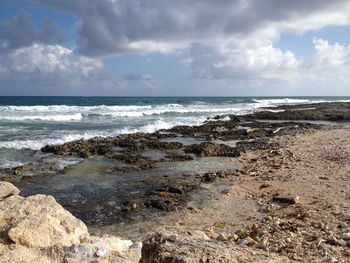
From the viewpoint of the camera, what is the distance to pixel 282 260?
101 inches

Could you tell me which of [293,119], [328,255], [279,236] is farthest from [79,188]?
[293,119]

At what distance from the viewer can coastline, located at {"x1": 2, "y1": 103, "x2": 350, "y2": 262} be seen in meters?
4.35

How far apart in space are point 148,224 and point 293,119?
23469 mm

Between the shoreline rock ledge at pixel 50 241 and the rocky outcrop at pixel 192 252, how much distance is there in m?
0.28

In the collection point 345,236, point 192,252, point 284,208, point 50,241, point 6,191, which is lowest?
point 284,208

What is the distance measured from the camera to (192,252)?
2555mm

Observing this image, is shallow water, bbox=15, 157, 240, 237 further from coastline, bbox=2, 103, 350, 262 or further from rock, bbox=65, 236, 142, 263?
rock, bbox=65, 236, 142, 263

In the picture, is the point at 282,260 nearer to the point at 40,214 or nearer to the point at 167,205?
the point at 40,214

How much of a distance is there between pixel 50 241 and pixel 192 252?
181 cm

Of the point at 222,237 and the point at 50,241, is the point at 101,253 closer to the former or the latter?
the point at 50,241

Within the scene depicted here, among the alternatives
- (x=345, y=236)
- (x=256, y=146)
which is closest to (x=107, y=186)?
(x=345, y=236)

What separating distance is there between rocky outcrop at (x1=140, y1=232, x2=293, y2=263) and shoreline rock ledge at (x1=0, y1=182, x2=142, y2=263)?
0.28 m

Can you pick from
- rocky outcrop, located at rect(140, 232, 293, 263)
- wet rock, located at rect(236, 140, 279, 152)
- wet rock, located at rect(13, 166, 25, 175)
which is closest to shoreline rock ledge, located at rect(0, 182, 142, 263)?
rocky outcrop, located at rect(140, 232, 293, 263)

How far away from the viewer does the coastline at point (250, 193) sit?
4.35 meters
